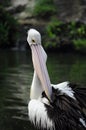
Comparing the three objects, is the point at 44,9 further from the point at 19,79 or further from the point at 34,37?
the point at 34,37

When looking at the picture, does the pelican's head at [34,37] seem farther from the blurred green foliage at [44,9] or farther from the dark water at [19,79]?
the blurred green foliage at [44,9]

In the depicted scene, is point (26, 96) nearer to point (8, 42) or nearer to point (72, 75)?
point (72, 75)

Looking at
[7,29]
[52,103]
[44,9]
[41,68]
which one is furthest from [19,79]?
[44,9]

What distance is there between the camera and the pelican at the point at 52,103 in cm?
664

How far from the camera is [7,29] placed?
1003 inches

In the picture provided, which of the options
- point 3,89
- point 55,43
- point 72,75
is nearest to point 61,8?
point 55,43

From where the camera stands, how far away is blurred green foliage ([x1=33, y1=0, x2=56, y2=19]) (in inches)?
1046

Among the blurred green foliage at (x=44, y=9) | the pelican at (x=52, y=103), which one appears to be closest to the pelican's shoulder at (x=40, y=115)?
the pelican at (x=52, y=103)

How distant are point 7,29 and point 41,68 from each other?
731 inches

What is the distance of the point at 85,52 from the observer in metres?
23.4

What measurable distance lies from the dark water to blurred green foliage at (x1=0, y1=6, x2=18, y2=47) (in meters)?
3.46

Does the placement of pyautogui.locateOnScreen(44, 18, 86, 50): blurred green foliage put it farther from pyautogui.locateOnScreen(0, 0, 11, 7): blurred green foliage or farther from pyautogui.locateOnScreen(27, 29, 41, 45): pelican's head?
pyautogui.locateOnScreen(27, 29, 41, 45): pelican's head

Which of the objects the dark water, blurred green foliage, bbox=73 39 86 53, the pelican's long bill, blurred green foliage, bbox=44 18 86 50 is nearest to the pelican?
the pelican's long bill

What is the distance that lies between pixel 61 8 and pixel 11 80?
559 inches
